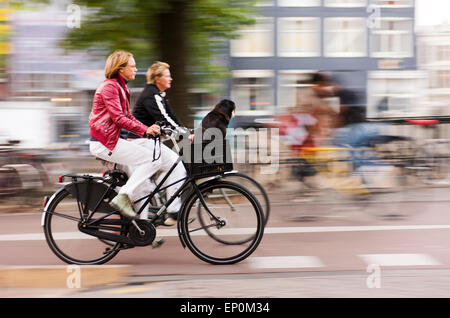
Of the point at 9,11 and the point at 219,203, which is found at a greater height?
the point at 9,11

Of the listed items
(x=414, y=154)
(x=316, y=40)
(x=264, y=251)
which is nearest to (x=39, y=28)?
(x=316, y=40)

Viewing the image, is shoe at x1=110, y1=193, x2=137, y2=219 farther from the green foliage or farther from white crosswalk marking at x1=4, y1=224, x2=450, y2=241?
the green foliage

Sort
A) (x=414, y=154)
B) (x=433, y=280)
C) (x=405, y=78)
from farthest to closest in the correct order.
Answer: (x=405, y=78), (x=414, y=154), (x=433, y=280)

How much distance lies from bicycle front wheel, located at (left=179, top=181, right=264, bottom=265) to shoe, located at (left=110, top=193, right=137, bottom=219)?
43cm

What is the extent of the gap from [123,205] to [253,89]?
82.8ft

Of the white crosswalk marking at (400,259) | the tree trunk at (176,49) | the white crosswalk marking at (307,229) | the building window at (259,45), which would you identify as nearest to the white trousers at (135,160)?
the white crosswalk marking at (307,229)

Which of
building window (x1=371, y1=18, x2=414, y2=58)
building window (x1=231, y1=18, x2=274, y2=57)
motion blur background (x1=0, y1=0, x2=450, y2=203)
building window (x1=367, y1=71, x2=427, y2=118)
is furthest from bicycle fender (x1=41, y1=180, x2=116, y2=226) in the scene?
building window (x1=371, y1=18, x2=414, y2=58)

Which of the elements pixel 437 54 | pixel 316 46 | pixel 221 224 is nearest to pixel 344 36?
pixel 316 46

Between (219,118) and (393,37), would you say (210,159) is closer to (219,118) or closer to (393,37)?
(219,118)

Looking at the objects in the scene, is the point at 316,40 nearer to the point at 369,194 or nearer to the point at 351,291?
the point at 369,194

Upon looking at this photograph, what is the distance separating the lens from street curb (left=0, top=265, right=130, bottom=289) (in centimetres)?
423

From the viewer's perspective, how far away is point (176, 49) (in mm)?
7844

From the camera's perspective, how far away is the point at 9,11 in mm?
8133
